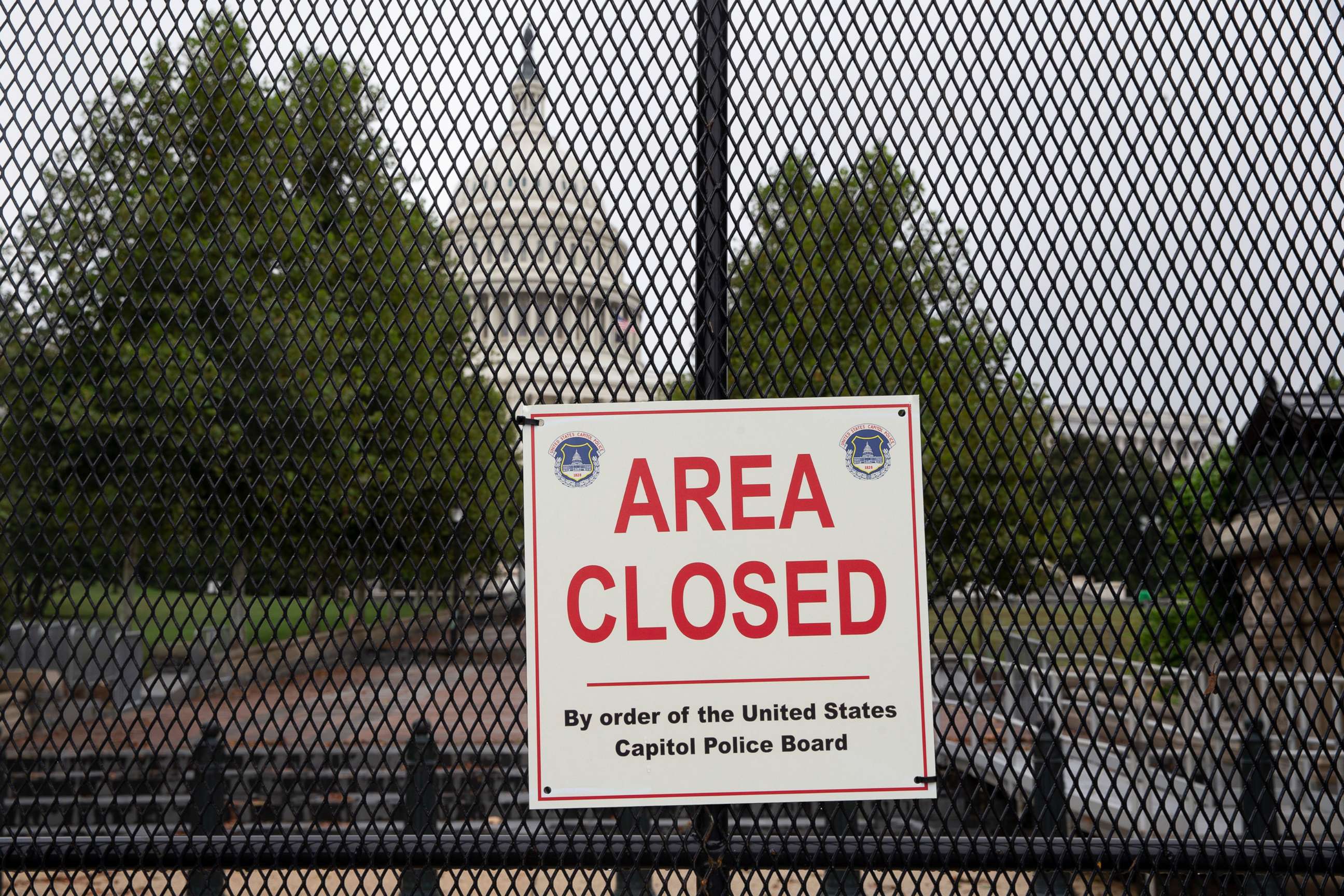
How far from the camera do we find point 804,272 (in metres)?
2.23

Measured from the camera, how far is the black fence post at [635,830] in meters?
2.19

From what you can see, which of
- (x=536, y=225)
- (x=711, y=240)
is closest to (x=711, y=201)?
(x=711, y=240)

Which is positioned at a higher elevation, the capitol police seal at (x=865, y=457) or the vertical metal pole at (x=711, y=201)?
the vertical metal pole at (x=711, y=201)

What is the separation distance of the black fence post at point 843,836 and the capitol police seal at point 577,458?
0.93 m

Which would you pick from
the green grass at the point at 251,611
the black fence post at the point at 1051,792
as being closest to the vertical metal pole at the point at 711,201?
the green grass at the point at 251,611

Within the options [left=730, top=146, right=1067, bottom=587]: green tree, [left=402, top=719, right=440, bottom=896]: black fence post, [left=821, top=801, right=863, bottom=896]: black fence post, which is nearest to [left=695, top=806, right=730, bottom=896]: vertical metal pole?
[left=821, top=801, right=863, bottom=896]: black fence post

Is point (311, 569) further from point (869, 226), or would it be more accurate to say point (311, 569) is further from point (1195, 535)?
point (1195, 535)

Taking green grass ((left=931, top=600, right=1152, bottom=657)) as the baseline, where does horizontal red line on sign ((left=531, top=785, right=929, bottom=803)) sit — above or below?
below

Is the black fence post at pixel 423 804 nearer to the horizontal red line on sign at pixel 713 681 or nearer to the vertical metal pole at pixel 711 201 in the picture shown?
the horizontal red line on sign at pixel 713 681

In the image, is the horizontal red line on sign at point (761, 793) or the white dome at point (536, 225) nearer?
the horizontal red line on sign at point (761, 793)

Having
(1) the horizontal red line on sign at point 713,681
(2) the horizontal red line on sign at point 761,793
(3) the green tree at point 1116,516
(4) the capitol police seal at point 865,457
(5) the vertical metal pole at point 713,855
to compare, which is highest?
(4) the capitol police seal at point 865,457

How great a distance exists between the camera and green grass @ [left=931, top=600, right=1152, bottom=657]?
218 centimetres

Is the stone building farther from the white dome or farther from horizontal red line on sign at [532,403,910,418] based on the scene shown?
the white dome

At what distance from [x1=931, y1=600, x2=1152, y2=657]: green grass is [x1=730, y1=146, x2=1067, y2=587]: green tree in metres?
0.08
